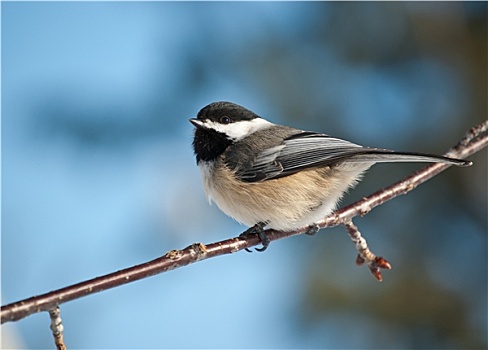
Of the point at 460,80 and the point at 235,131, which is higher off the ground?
the point at 460,80

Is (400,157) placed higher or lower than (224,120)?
lower

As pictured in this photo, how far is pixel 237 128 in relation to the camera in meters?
2.60

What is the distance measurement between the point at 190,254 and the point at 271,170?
2.32 feet

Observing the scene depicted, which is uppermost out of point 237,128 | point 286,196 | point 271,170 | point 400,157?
point 237,128

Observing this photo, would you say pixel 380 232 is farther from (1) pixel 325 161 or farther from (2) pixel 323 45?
(1) pixel 325 161

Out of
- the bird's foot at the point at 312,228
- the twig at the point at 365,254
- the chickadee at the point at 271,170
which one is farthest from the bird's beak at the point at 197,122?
the twig at the point at 365,254

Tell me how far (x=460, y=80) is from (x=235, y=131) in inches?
129

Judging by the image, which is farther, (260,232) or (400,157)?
(260,232)

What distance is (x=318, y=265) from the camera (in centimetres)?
448

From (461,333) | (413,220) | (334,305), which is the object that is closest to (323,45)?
(413,220)

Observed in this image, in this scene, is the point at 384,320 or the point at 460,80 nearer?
the point at 384,320

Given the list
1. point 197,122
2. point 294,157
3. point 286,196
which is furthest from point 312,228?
point 197,122

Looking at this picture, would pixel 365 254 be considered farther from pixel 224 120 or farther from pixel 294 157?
pixel 224 120

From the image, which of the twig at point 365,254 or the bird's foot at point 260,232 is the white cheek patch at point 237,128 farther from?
the twig at point 365,254
